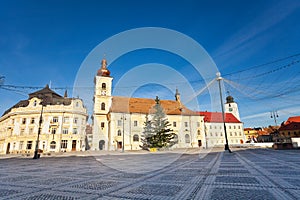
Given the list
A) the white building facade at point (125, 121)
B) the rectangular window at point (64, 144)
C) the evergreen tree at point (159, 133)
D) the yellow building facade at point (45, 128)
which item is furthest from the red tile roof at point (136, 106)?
the rectangular window at point (64, 144)

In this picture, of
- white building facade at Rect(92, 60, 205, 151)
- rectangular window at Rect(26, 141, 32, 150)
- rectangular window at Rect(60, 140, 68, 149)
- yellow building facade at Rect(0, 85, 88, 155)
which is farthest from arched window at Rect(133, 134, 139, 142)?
rectangular window at Rect(26, 141, 32, 150)

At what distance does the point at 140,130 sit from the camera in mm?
40969

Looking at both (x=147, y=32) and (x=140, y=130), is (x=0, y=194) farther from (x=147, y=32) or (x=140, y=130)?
(x=140, y=130)

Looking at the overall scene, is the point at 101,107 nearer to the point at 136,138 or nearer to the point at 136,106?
the point at 136,106

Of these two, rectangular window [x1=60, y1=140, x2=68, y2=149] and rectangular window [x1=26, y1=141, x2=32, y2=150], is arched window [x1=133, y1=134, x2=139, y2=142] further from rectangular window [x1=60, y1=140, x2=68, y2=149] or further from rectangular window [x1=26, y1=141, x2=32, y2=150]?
rectangular window [x1=26, y1=141, x2=32, y2=150]

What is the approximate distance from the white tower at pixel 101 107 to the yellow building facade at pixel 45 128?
2996mm

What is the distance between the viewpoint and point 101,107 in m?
41.7

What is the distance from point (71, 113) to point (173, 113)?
77.0ft

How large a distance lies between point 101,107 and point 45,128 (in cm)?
1190

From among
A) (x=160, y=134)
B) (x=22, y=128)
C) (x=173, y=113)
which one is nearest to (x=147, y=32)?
(x=160, y=134)

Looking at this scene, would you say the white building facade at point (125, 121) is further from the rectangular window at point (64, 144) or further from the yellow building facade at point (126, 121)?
the rectangular window at point (64, 144)

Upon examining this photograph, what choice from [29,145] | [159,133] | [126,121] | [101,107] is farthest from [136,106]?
[29,145]

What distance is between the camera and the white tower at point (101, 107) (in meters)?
39.0

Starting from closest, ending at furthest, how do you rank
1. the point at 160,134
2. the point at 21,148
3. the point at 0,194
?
the point at 0,194 < the point at 160,134 < the point at 21,148
